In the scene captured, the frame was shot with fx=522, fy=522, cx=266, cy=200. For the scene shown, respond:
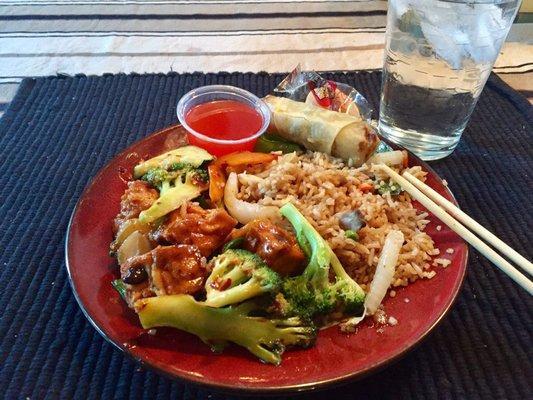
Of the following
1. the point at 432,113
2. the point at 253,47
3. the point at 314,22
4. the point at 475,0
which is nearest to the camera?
the point at 475,0

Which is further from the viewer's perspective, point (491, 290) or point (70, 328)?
point (491, 290)

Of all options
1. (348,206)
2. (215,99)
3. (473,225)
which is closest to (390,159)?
(348,206)

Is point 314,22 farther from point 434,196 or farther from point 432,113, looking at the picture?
point 434,196

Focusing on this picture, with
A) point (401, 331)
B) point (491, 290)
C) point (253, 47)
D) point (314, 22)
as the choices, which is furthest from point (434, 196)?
point (314, 22)

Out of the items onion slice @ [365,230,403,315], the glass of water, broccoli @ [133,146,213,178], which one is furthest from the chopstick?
broccoli @ [133,146,213,178]

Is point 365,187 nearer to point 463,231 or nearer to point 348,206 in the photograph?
point 348,206

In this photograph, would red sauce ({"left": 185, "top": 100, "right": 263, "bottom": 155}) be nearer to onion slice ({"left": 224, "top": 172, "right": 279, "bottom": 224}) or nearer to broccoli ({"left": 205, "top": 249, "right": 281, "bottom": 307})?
onion slice ({"left": 224, "top": 172, "right": 279, "bottom": 224})

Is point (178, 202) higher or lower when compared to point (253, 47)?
higher
